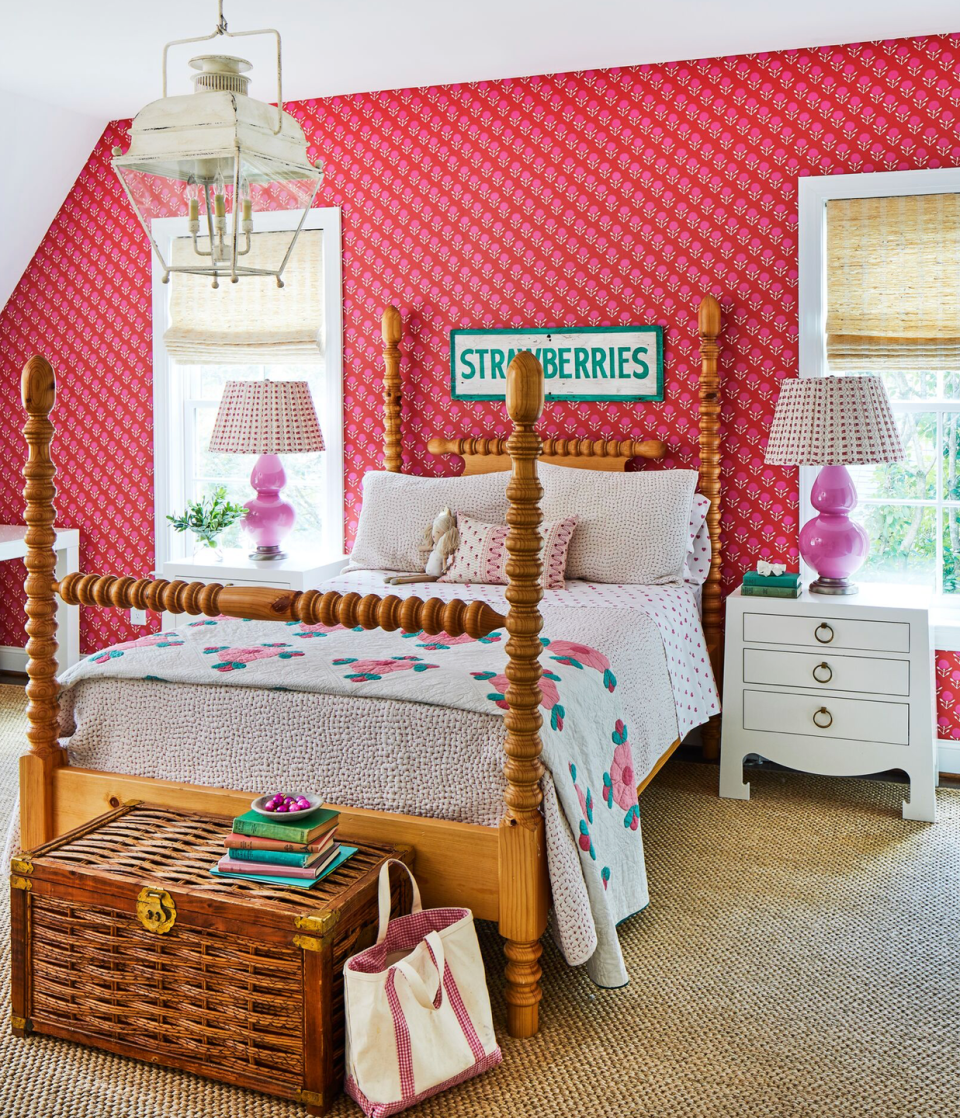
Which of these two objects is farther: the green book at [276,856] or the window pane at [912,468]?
the window pane at [912,468]

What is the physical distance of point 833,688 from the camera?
11.3ft

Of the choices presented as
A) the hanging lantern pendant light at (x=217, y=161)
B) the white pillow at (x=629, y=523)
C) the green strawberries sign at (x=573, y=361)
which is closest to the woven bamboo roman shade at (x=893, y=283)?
the green strawberries sign at (x=573, y=361)

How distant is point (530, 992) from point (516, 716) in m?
0.58

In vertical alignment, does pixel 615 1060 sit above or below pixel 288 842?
below

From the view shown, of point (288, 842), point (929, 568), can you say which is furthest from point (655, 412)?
point (288, 842)

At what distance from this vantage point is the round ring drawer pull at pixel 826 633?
344cm

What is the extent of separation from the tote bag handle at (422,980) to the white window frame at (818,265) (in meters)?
2.39

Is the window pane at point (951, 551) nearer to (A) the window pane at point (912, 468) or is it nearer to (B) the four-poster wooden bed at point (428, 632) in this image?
(A) the window pane at point (912, 468)

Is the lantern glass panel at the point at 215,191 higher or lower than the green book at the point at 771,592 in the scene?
higher

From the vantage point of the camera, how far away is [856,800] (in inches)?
140

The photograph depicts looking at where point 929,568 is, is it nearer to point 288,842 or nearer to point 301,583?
point 301,583

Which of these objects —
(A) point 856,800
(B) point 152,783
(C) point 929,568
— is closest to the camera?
(B) point 152,783

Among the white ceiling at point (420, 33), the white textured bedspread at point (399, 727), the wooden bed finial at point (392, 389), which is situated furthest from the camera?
the wooden bed finial at point (392, 389)

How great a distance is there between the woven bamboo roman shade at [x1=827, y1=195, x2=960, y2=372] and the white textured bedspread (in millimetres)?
1615
